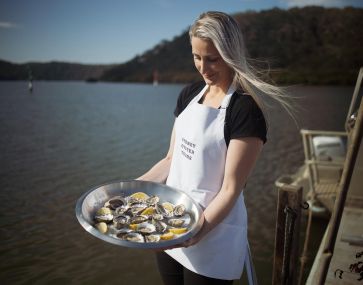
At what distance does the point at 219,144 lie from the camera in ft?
6.56

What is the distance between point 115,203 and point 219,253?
768 mm

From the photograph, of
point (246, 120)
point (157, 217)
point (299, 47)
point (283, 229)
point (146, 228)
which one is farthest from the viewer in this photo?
point (299, 47)

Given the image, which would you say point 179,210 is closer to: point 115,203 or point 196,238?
point 196,238

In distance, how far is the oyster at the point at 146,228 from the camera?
2.07 metres

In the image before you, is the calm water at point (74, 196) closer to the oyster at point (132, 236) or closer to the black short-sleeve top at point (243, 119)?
the black short-sleeve top at point (243, 119)

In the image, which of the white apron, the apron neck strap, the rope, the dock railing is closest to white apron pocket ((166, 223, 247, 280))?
the white apron

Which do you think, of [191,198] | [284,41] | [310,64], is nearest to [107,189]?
[191,198]

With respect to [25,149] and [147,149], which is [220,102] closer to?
[147,149]

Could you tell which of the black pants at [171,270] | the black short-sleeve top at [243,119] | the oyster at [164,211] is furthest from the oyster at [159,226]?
the black short-sleeve top at [243,119]

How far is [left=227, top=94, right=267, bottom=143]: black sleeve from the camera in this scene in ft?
6.06

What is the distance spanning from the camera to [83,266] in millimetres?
6641

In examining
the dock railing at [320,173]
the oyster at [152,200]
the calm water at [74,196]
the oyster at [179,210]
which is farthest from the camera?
the dock railing at [320,173]

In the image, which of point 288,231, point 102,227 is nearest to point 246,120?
point 102,227

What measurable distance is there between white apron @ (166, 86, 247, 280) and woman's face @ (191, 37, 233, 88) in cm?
12
